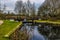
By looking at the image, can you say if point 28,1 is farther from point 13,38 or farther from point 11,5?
point 13,38

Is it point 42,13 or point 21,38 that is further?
point 42,13

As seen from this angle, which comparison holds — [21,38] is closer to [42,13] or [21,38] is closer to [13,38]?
[13,38]

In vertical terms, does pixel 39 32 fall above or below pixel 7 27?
below

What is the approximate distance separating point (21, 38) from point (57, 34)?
2123mm

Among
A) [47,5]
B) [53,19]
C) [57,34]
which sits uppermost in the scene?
[47,5]

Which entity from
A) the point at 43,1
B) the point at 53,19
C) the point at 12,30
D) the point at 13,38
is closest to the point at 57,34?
the point at 53,19

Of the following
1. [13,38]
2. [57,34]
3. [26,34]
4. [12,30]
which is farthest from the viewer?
[57,34]

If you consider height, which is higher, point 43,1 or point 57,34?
point 43,1

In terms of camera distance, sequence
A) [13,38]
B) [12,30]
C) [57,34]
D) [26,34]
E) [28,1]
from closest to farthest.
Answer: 1. [13,38]
2. [26,34]
3. [12,30]
4. [28,1]
5. [57,34]

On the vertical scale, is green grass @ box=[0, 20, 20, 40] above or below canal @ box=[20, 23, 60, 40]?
above

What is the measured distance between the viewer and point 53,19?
6.50m

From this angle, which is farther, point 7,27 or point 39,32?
point 39,32

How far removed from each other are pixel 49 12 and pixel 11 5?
1249 millimetres

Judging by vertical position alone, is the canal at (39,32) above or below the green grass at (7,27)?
below
